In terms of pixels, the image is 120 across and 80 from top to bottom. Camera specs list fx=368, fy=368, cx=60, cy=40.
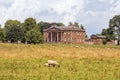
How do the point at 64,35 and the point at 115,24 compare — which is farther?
the point at 64,35

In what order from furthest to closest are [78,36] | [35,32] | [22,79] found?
[78,36], [35,32], [22,79]

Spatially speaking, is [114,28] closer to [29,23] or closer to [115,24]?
[115,24]

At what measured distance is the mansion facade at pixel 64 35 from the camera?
185 meters

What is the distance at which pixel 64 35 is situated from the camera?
611ft

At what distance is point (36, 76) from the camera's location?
24.0 metres

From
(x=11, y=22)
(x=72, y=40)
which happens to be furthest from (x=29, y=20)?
(x=72, y=40)

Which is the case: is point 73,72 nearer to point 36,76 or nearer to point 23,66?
point 36,76

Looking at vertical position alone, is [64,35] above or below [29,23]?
below

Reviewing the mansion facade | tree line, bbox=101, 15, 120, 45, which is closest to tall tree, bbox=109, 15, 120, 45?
tree line, bbox=101, 15, 120, 45

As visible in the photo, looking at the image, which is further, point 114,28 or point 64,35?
point 64,35

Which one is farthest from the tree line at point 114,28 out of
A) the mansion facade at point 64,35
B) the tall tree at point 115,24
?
the mansion facade at point 64,35

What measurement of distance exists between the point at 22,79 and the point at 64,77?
9.01ft

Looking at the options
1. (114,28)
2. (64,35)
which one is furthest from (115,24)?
(64,35)

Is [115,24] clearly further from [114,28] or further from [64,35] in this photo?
[64,35]
